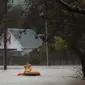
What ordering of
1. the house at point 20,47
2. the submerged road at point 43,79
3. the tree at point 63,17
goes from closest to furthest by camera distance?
1. the tree at point 63,17
2. the submerged road at point 43,79
3. the house at point 20,47

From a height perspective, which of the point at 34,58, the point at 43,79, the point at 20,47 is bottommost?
the point at 43,79

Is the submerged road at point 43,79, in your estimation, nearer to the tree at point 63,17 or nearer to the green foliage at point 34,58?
the tree at point 63,17

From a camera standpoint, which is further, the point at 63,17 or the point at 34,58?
the point at 34,58

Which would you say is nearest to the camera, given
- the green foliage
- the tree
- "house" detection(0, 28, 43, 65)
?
the tree

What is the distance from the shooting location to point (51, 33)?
26.7m

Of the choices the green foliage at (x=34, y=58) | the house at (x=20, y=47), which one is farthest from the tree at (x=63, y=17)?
the house at (x=20, y=47)

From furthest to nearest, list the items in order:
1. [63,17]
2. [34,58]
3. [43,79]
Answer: [34,58] → [43,79] → [63,17]

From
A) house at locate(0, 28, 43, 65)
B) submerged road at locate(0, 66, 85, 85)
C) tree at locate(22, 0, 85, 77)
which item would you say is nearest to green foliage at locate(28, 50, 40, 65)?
house at locate(0, 28, 43, 65)

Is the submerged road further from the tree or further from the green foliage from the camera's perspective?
the green foliage

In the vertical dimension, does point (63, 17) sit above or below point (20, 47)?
above

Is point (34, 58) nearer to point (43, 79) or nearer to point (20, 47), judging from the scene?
point (20, 47)

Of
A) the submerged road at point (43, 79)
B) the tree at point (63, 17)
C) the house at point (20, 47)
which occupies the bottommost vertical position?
the submerged road at point (43, 79)

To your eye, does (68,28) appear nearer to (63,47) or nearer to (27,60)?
(63,47)

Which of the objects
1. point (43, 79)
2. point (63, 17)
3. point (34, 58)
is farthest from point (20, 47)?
point (63, 17)
